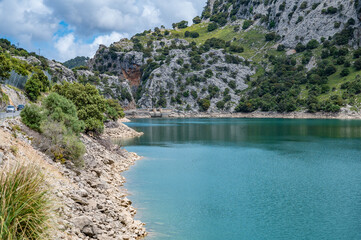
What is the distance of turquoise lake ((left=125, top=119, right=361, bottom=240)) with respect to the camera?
2469 centimetres

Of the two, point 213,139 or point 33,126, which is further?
point 213,139

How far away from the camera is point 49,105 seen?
44.2m

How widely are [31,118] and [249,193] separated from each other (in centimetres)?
2678

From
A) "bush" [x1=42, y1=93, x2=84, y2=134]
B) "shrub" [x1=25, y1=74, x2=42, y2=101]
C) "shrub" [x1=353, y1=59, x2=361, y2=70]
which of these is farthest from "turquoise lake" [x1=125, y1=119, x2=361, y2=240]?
"shrub" [x1=353, y1=59, x2=361, y2=70]

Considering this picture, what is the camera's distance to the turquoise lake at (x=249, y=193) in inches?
972

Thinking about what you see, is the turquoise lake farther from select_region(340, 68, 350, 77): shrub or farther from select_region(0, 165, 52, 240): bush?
select_region(340, 68, 350, 77): shrub

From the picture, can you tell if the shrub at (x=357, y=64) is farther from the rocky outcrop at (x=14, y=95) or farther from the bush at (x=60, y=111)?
the bush at (x=60, y=111)

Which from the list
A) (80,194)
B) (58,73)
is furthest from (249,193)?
(58,73)

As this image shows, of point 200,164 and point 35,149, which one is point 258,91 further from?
point 35,149

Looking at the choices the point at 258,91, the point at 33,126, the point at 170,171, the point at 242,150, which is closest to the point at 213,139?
the point at 242,150

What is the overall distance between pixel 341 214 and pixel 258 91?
17348 cm

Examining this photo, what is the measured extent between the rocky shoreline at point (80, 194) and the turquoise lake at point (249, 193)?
208 centimetres

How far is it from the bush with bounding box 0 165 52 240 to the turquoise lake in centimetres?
1399

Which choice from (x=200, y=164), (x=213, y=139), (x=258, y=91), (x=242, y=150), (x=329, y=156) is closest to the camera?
(x=200, y=164)
